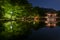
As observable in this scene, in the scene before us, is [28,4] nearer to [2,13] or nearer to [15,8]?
[15,8]

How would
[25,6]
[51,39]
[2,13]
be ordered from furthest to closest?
1. [25,6]
2. [2,13]
3. [51,39]

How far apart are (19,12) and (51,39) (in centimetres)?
2238

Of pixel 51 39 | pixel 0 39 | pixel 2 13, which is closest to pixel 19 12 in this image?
pixel 2 13

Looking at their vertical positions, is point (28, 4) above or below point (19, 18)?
above

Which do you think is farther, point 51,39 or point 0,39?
point 51,39

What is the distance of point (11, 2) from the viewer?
45.8m

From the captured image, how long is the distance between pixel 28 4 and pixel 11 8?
4.89 metres

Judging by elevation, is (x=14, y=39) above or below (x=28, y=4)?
below

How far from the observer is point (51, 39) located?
25.1 meters

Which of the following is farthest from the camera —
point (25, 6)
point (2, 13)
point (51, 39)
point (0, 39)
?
point (25, 6)

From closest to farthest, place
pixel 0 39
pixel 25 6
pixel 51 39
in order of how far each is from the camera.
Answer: pixel 0 39
pixel 51 39
pixel 25 6

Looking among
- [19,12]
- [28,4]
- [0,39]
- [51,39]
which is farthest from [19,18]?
[0,39]

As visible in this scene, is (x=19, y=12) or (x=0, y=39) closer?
(x=0, y=39)

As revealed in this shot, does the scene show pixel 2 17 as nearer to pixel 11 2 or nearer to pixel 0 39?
pixel 11 2
